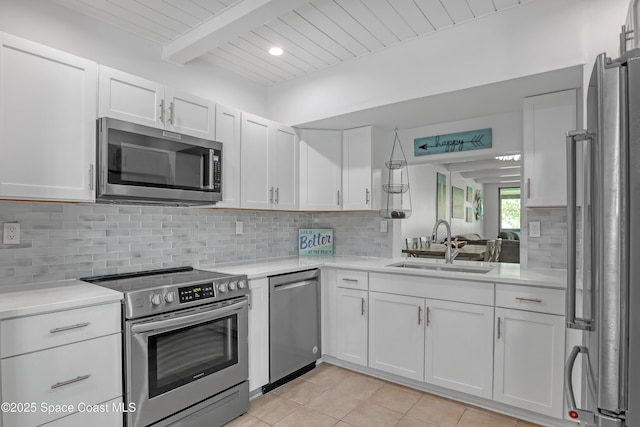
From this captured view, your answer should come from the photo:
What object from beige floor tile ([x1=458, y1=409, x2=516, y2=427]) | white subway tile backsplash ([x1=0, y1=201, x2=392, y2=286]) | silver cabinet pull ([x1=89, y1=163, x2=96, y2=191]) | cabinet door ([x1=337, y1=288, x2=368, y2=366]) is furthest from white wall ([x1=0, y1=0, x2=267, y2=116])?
beige floor tile ([x1=458, y1=409, x2=516, y2=427])

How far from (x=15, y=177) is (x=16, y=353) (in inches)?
32.5

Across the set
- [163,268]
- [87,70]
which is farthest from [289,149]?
[87,70]

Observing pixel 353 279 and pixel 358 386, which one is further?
pixel 353 279

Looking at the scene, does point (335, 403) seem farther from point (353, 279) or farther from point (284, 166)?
point (284, 166)

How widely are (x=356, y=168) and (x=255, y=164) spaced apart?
3.26ft

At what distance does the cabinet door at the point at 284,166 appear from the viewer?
3283 millimetres

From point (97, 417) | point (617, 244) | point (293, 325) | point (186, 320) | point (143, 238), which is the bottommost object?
point (97, 417)

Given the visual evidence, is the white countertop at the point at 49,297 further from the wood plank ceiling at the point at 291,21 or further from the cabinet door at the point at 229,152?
the wood plank ceiling at the point at 291,21

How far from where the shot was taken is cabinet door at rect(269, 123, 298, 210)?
3.28 metres

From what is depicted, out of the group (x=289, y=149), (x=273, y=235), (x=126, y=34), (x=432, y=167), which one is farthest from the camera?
(x=432, y=167)

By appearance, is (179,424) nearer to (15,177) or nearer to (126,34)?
(15,177)

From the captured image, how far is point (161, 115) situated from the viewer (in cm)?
241

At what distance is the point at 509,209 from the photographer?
10.9 metres

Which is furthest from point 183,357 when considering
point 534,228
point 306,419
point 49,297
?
point 534,228
